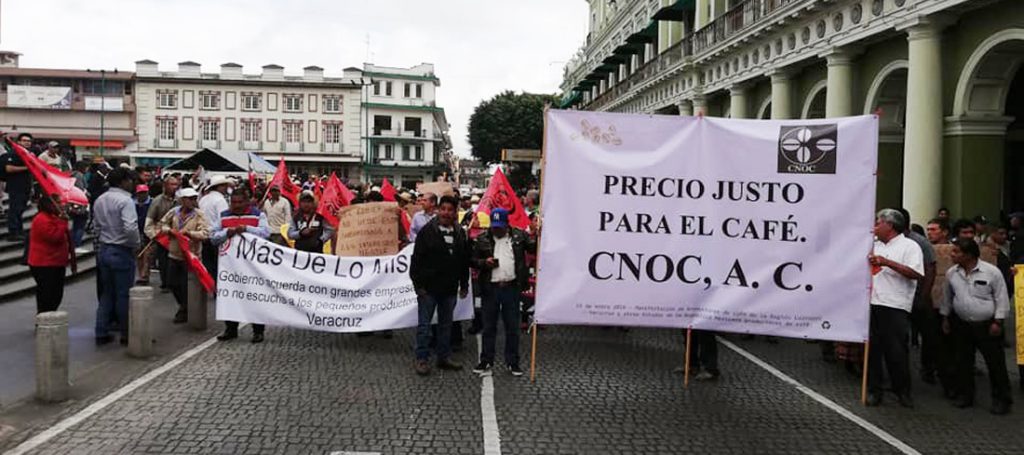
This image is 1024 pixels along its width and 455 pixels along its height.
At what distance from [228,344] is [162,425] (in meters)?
3.31

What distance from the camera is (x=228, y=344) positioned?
9477 millimetres

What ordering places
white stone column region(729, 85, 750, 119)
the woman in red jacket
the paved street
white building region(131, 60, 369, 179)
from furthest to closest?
1. white building region(131, 60, 369, 179)
2. white stone column region(729, 85, 750, 119)
3. the woman in red jacket
4. the paved street

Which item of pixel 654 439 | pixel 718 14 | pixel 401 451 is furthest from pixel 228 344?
pixel 718 14

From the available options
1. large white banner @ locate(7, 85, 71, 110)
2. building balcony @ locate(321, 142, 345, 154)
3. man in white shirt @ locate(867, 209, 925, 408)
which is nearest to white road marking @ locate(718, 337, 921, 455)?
man in white shirt @ locate(867, 209, 925, 408)

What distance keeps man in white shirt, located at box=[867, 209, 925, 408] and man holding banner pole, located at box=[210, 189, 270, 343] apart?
273 inches

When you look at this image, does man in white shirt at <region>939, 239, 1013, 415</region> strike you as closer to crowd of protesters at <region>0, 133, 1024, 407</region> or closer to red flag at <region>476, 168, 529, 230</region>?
crowd of protesters at <region>0, 133, 1024, 407</region>

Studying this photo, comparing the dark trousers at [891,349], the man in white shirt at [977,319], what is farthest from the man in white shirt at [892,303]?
the man in white shirt at [977,319]

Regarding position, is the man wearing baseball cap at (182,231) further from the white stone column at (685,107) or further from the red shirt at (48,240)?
the white stone column at (685,107)

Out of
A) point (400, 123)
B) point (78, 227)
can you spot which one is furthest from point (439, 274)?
point (400, 123)

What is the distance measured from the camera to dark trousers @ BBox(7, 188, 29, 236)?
14.1 metres

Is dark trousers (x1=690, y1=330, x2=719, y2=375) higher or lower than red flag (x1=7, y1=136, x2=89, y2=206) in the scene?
lower

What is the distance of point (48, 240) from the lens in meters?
8.55

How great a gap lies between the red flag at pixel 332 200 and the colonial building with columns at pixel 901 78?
18.2ft

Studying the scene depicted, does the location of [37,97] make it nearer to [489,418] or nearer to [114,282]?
[114,282]
